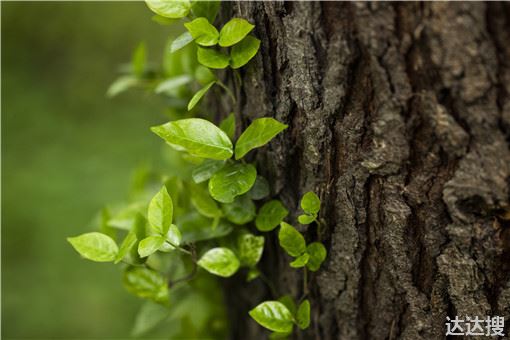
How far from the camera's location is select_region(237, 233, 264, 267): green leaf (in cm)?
88

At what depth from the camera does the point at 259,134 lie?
29.0 inches

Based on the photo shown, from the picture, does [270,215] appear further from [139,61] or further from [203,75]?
[139,61]

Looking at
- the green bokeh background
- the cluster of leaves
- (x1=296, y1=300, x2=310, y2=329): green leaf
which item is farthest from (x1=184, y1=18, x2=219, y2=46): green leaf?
the green bokeh background

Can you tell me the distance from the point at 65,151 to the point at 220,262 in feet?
5.73

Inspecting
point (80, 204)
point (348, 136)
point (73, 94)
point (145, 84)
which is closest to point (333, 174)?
point (348, 136)

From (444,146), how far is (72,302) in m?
1.64

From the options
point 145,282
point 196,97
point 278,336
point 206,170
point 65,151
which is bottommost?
point 278,336

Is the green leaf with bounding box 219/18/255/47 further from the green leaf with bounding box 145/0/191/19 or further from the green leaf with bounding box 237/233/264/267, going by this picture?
the green leaf with bounding box 237/233/264/267

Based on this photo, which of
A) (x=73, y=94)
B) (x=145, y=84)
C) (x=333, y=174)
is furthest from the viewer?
(x=73, y=94)

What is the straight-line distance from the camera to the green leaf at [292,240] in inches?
31.2

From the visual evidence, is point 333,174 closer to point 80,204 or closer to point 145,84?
point 145,84

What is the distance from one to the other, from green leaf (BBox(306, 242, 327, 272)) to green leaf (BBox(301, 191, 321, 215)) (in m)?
0.07

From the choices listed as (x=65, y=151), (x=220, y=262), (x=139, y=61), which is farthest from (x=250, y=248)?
(x=65, y=151)

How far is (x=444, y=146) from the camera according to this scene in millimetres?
652
